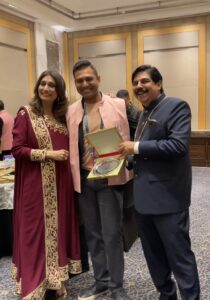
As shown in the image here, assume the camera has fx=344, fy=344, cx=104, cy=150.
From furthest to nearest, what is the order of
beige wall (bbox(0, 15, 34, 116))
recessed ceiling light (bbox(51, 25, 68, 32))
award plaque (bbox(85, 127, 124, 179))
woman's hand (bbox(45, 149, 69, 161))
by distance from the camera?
1. recessed ceiling light (bbox(51, 25, 68, 32))
2. beige wall (bbox(0, 15, 34, 116))
3. woman's hand (bbox(45, 149, 69, 161))
4. award plaque (bbox(85, 127, 124, 179))

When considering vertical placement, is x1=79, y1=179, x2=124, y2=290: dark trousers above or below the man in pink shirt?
below

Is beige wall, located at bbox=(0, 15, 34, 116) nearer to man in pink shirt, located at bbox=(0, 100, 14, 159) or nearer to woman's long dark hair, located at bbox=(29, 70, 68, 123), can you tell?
man in pink shirt, located at bbox=(0, 100, 14, 159)

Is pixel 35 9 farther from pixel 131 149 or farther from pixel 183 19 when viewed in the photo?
pixel 131 149

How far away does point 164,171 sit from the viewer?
170cm

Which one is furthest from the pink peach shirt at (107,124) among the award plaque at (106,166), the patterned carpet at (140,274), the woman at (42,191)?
the patterned carpet at (140,274)

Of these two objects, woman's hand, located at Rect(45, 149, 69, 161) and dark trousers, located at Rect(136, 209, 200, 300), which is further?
woman's hand, located at Rect(45, 149, 69, 161)

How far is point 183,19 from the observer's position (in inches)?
284

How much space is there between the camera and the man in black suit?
165 centimetres

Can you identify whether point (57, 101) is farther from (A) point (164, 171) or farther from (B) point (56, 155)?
(A) point (164, 171)

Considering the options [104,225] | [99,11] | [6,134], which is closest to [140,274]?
[104,225]

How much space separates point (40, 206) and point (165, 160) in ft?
2.83

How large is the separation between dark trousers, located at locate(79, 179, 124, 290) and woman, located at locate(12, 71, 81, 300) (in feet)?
0.41

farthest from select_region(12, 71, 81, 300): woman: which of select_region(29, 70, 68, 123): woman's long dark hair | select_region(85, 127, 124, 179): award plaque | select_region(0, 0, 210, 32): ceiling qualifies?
select_region(0, 0, 210, 32): ceiling

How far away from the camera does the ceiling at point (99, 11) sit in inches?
257
